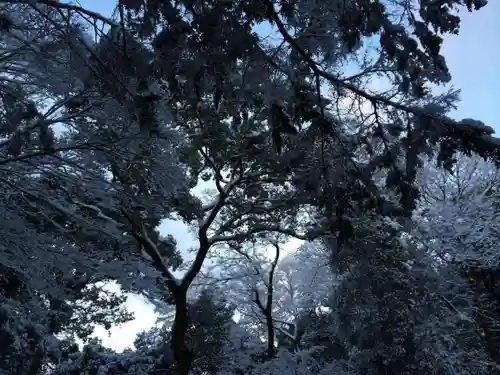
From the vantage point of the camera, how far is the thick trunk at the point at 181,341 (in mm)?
11539

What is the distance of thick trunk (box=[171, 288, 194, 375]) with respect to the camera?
11539mm

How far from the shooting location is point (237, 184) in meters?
12.6

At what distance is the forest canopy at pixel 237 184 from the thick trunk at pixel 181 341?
6 centimetres

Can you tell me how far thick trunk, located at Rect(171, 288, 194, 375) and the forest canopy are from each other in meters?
0.06

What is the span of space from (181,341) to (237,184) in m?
4.14

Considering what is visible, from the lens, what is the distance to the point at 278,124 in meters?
2.97

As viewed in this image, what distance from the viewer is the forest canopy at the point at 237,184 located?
317 cm

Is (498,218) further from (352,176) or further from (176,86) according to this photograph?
(176,86)

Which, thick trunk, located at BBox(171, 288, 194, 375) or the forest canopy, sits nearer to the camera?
the forest canopy

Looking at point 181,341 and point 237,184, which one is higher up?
point 237,184

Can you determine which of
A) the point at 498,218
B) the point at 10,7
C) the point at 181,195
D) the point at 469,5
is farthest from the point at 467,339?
the point at 10,7

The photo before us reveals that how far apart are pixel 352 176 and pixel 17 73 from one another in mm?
6268

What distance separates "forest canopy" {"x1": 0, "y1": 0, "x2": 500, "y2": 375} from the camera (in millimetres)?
3172

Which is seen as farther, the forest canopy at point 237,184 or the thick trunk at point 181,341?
the thick trunk at point 181,341
